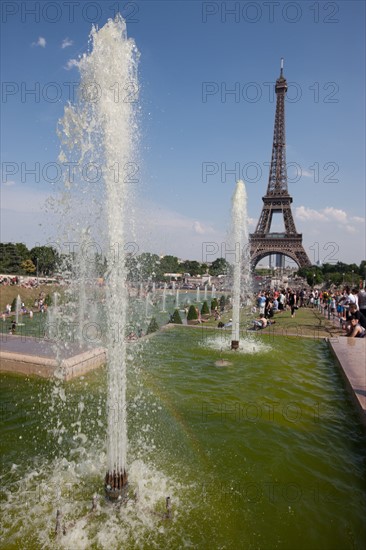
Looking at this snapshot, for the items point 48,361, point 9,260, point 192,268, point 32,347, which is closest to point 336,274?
point 192,268

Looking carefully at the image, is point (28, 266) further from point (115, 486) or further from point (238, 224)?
point (115, 486)

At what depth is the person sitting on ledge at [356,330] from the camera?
1335 cm

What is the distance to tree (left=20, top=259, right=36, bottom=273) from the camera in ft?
220

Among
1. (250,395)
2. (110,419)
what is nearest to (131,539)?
(110,419)

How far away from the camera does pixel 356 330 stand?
43.9 ft

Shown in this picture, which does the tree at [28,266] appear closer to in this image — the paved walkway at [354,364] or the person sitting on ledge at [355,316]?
the person sitting on ledge at [355,316]

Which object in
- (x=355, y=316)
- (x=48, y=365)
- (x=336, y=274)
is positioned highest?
(x=336, y=274)

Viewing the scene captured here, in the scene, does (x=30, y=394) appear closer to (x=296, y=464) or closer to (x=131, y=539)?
(x=131, y=539)

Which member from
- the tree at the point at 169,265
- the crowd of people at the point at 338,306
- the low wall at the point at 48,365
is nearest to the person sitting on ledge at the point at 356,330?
the crowd of people at the point at 338,306

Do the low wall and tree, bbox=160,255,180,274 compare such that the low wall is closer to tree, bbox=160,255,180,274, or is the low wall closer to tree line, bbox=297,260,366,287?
tree line, bbox=297,260,366,287

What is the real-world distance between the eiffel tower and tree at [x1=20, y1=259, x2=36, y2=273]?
39.4 metres

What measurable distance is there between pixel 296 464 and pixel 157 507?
85.9 inches

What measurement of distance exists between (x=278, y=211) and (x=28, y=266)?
47743 millimetres

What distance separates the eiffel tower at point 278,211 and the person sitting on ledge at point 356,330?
52892 millimetres
